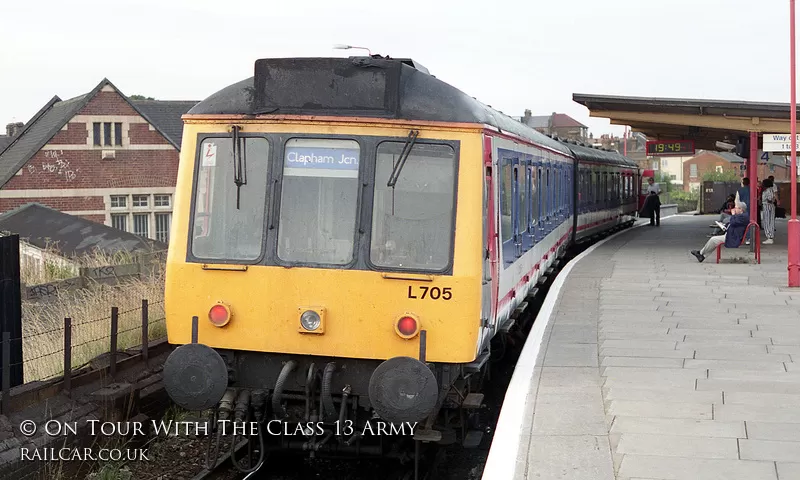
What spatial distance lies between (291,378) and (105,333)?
195 inches

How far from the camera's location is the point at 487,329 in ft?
24.6

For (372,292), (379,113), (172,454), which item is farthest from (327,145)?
(172,454)

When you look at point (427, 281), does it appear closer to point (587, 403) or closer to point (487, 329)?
point (487, 329)

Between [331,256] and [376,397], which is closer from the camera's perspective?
[376,397]

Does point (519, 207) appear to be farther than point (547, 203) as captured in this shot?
No

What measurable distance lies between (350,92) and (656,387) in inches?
135

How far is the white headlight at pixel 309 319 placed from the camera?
7008 millimetres

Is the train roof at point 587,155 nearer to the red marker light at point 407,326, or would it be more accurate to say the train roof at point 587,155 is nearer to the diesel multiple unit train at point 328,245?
the diesel multiple unit train at point 328,245

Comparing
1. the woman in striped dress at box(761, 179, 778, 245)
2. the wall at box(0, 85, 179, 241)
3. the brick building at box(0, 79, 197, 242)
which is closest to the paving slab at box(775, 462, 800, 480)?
the woman in striped dress at box(761, 179, 778, 245)

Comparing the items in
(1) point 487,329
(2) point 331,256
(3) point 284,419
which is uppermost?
(2) point 331,256

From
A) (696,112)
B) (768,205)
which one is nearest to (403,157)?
(696,112)

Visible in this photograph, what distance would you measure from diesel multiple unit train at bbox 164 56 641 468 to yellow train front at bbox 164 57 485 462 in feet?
0.03

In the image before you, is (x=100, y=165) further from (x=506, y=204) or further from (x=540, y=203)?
(x=506, y=204)

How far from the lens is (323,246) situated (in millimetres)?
7070
